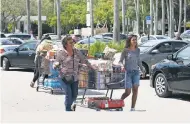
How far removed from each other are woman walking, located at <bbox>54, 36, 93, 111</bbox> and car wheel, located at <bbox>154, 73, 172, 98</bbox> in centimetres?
407

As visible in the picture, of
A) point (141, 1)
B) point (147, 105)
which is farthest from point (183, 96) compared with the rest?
point (141, 1)

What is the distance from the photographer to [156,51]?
60.5 feet

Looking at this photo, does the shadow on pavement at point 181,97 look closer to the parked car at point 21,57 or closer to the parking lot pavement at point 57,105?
the parking lot pavement at point 57,105

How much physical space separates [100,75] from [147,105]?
Result: 1.95 m

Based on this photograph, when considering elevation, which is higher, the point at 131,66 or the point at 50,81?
the point at 131,66

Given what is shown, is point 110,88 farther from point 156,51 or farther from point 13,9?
point 13,9

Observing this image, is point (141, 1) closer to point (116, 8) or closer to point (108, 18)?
point (108, 18)

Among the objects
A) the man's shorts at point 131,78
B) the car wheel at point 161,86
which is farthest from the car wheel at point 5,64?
the man's shorts at point 131,78

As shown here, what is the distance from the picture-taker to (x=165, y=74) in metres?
12.7

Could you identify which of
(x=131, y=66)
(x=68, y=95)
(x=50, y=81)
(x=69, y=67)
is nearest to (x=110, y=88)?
(x=131, y=66)

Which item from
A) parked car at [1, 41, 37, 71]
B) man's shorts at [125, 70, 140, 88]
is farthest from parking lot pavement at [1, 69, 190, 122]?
parked car at [1, 41, 37, 71]

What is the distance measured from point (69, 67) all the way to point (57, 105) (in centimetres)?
263

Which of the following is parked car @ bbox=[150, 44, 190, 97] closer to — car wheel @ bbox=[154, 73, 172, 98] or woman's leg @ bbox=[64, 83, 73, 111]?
car wheel @ bbox=[154, 73, 172, 98]

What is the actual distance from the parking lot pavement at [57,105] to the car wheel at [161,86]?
6.7 inches
